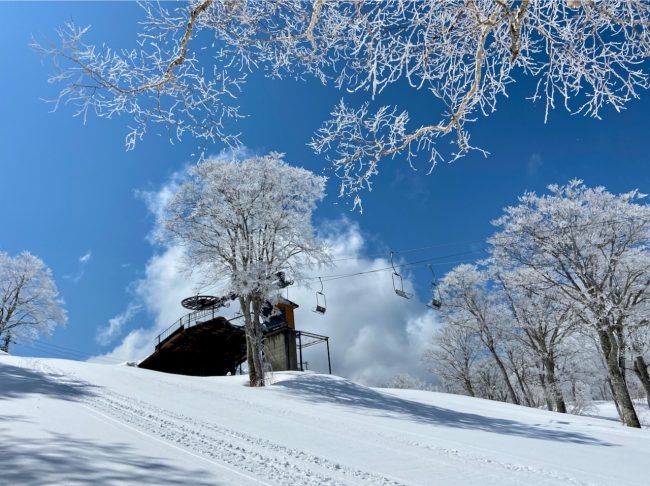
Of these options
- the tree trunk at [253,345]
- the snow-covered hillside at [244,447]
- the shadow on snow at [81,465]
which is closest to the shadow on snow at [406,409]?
the snow-covered hillside at [244,447]

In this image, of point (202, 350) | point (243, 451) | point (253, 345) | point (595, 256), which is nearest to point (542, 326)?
point (595, 256)

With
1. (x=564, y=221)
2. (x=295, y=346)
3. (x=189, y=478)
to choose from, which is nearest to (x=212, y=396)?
(x=189, y=478)

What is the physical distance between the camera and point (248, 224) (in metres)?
18.1

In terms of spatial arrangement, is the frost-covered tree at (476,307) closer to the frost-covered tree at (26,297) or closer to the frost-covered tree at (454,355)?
the frost-covered tree at (454,355)

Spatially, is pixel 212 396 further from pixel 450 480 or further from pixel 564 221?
pixel 564 221

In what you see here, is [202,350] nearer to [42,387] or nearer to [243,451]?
[42,387]

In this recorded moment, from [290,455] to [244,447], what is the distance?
24.8 inches

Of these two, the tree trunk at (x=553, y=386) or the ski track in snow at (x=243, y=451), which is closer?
the ski track in snow at (x=243, y=451)

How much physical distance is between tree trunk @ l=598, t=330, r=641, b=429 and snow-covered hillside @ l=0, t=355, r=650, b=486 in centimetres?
666

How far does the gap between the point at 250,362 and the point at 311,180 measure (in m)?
8.26

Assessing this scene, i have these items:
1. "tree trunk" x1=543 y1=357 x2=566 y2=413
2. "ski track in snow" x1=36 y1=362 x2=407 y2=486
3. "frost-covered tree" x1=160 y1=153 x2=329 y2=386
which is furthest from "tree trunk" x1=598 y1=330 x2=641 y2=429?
"ski track in snow" x1=36 y1=362 x2=407 y2=486

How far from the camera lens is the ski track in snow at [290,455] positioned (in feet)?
13.9

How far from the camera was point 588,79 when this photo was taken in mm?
3527

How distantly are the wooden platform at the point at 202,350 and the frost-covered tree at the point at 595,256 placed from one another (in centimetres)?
1804
